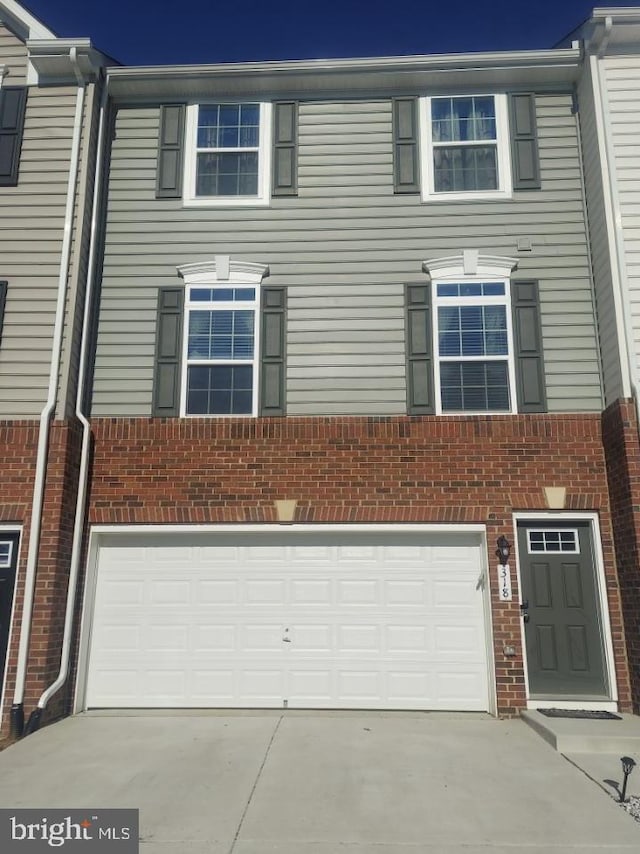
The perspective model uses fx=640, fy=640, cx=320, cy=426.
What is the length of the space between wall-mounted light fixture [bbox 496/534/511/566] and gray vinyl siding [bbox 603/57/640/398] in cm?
248

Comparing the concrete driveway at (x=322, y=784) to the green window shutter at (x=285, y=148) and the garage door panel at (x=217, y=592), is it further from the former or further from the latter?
the green window shutter at (x=285, y=148)

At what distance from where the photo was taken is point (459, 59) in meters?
8.66

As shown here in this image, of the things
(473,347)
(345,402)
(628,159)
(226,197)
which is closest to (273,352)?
(345,402)

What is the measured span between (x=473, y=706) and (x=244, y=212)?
692cm

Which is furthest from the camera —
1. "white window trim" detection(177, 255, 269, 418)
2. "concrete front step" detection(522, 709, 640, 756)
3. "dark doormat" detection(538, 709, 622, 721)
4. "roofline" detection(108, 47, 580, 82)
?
"roofline" detection(108, 47, 580, 82)

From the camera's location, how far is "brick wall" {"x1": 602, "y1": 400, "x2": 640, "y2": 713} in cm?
698

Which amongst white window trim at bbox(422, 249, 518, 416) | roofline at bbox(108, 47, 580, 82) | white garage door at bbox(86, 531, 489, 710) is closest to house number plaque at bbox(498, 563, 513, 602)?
white garage door at bbox(86, 531, 489, 710)

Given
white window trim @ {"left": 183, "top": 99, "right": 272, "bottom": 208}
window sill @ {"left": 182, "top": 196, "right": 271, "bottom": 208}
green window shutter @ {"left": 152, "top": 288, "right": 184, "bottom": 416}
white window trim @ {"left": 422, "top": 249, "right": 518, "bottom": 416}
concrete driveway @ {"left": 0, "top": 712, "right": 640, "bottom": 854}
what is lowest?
concrete driveway @ {"left": 0, "top": 712, "right": 640, "bottom": 854}

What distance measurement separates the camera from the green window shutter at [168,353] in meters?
8.15

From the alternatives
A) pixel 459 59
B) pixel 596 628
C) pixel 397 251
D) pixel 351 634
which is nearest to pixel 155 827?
pixel 351 634

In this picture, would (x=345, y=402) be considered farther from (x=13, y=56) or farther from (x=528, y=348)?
(x=13, y=56)

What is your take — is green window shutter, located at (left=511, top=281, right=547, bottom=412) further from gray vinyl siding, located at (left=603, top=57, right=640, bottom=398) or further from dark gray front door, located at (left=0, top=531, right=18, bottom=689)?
dark gray front door, located at (left=0, top=531, right=18, bottom=689)

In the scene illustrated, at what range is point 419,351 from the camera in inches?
323

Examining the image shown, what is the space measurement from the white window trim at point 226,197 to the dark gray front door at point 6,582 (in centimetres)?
493
